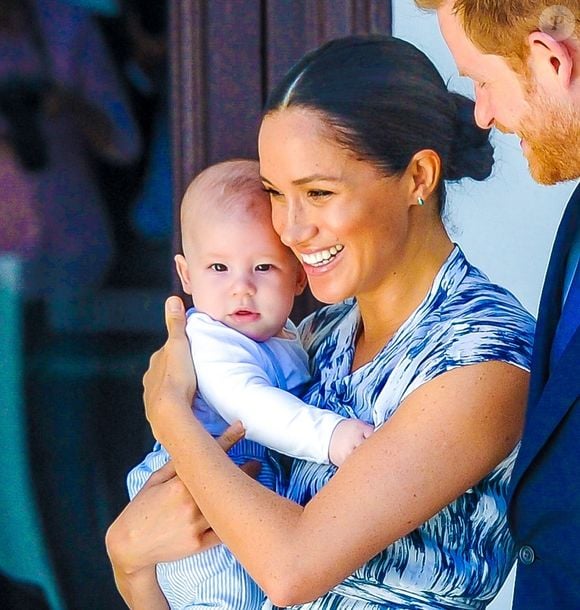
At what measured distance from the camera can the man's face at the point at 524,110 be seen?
1.65m

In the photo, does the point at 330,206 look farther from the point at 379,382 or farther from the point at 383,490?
the point at 383,490

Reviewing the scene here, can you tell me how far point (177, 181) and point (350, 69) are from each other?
0.82 metres

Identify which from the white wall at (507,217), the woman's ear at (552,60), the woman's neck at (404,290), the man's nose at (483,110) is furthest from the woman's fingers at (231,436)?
the white wall at (507,217)

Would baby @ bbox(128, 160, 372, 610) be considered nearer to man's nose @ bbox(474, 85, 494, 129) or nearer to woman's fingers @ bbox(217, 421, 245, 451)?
woman's fingers @ bbox(217, 421, 245, 451)

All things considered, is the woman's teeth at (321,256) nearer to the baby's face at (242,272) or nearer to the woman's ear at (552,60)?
the baby's face at (242,272)

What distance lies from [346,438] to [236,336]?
0.36 m

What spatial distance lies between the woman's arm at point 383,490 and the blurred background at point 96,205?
3.08 feet

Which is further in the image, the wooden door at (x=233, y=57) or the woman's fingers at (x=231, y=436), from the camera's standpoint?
the wooden door at (x=233, y=57)

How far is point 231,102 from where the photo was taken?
8.77 ft

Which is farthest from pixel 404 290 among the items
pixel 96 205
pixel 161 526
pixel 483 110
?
pixel 96 205

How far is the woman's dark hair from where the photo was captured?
1.91 metres

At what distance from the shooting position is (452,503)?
1828 mm

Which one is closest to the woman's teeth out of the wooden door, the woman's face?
the woman's face

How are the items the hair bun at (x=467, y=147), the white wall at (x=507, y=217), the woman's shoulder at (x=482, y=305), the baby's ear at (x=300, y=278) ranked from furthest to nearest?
the white wall at (x=507, y=217), the baby's ear at (x=300, y=278), the hair bun at (x=467, y=147), the woman's shoulder at (x=482, y=305)
